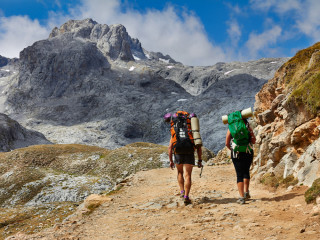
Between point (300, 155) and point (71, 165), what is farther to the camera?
point (71, 165)

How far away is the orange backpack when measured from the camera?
938 cm

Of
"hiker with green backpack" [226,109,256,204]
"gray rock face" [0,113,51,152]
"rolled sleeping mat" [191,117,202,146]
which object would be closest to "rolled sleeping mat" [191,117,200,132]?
"rolled sleeping mat" [191,117,202,146]

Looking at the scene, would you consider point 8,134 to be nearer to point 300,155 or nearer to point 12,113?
point 12,113

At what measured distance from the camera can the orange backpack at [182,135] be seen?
9.38 metres

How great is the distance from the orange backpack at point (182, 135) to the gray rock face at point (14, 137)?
397 ft

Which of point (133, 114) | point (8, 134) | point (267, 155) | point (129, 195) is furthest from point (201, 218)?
point (133, 114)

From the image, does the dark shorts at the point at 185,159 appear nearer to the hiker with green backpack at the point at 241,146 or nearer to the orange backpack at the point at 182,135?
the orange backpack at the point at 182,135

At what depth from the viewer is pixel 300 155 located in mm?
10969

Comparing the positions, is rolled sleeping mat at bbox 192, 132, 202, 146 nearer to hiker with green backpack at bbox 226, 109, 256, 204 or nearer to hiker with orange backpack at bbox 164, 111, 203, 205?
hiker with orange backpack at bbox 164, 111, 203, 205

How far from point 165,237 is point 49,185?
2392cm

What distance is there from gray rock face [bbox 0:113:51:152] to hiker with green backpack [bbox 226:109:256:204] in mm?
122589

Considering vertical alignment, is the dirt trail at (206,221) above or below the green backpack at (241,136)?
below

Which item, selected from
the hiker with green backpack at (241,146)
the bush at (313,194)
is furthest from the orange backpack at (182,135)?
the bush at (313,194)

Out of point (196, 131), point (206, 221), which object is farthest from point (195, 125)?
point (206, 221)
